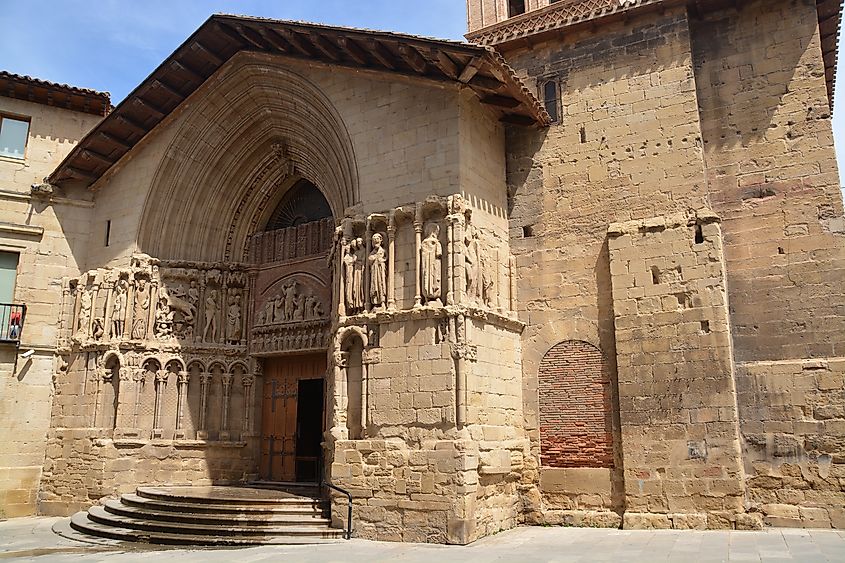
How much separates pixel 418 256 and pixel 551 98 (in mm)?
4245

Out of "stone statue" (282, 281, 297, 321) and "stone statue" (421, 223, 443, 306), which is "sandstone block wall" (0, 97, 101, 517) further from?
"stone statue" (421, 223, 443, 306)

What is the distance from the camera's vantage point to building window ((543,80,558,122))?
41.7 ft

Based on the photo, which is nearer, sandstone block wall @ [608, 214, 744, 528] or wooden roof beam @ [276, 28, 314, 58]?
sandstone block wall @ [608, 214, 744, 528]

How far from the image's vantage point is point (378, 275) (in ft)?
36.1

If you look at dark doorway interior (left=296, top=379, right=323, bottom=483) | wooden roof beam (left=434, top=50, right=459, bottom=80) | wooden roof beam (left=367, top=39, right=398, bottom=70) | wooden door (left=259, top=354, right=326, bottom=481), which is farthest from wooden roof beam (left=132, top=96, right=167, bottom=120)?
wooden roof beam (left=434, top=50, right=459, bottom=80)

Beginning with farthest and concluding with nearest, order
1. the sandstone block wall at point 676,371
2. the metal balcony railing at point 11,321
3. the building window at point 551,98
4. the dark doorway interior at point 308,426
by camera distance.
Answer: the metal balcony railing at point 11,321 → the dark doorway interior at point 308,426 → the building window at point 551,98 → the sandstone block wall at point 676,371

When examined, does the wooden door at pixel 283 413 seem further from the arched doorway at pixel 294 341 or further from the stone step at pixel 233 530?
the stone step at pixel 233 530

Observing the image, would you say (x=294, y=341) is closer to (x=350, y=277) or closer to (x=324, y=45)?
(x=350, y=277)

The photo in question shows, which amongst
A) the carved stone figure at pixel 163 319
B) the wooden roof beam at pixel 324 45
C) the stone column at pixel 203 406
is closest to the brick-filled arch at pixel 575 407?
the wooden roof beam at pixel 324 45

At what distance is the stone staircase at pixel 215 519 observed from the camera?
1007 centimetres

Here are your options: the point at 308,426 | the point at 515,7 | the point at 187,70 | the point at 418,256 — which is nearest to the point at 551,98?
the point at 515,7

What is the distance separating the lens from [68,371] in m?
13.8

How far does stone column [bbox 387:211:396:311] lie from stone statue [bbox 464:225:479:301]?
3.75 ft

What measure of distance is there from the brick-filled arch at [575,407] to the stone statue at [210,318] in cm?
653
